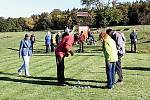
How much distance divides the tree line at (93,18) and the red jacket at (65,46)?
6759 centimetres

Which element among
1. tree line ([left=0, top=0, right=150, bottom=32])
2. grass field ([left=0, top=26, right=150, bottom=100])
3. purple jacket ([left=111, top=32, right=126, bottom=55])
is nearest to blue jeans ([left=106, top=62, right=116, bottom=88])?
grass field ([left=0, top=26, right=150, bottom=100])

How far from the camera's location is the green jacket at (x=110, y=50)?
1534cm

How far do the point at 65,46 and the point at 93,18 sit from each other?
92.7 meters

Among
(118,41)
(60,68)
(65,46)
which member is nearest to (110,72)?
(118,41)

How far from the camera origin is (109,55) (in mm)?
15336

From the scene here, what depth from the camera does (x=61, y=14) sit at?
145 m

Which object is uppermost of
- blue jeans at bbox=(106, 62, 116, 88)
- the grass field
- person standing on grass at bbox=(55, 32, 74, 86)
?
person standing on grass at bbox=(55, 32, 74, 86)

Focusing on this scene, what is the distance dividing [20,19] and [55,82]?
13212 centimetres

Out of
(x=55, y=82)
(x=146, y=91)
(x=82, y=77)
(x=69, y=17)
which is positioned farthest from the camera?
(x=69, y=17)

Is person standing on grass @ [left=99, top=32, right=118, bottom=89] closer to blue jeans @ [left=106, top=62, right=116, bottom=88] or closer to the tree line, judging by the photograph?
blue jeans @ [left=106, top=62, right=116, bottom=88]

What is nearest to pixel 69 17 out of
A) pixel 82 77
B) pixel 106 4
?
pixel 106 4

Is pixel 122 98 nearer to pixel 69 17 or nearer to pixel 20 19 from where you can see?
pixel 69 17

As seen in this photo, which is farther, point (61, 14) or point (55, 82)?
point (61, 14)

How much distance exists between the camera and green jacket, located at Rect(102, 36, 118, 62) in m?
15.3
